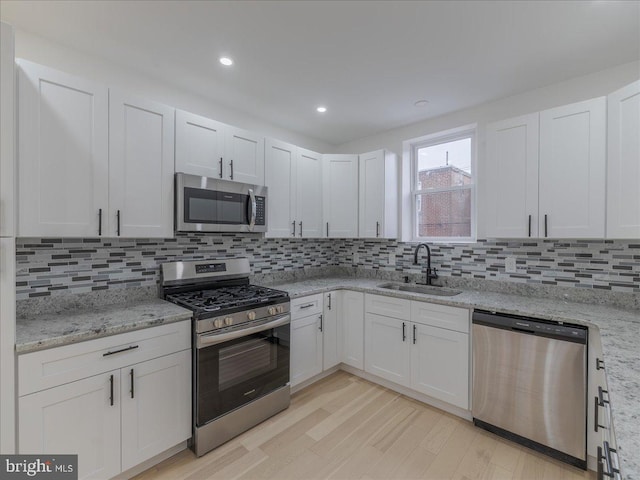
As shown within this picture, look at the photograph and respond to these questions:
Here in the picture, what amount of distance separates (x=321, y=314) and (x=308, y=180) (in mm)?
1414

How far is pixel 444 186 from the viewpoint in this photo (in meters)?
3.22

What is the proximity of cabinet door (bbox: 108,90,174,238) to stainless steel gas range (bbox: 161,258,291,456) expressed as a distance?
1.59ft

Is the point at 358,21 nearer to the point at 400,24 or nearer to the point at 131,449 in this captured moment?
the point at 400,24

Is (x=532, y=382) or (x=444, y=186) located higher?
(x=444, y=186)

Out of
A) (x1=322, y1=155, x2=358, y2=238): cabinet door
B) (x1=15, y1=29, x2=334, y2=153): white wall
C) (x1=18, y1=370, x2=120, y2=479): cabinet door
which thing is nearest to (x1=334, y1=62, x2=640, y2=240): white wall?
(x1=322, y1=155, x2=358, y2=238): cabinet door

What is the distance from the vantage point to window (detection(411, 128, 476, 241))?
3051 mm

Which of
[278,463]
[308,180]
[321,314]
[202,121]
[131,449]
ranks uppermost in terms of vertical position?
[202,121]

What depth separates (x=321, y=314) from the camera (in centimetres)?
289

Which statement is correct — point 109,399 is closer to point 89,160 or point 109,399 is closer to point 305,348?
point 89,160

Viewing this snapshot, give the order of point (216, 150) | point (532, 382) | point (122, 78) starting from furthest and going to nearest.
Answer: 1. point (216, 150)
2. point (122, 78)
3. point (532, 382)

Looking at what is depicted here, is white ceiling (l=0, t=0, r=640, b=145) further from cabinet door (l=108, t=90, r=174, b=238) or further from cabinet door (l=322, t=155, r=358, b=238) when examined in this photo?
cabinet door (l=322, t=155, r=358, b=238)

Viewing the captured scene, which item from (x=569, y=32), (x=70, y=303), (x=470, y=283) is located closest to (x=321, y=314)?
(x=470, y=283)

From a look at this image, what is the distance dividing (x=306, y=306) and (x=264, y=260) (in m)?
0.75

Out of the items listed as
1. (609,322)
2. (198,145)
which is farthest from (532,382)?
(198,145)
